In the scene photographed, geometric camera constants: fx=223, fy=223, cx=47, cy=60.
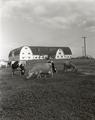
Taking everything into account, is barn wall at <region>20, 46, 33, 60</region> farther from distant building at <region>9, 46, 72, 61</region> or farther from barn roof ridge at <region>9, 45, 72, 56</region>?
barn roof ridge at <region>9, 45, 72, 56</region>

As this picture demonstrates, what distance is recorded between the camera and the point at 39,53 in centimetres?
10331

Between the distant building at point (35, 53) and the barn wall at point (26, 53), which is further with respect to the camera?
the barn wall at point (26, 53)

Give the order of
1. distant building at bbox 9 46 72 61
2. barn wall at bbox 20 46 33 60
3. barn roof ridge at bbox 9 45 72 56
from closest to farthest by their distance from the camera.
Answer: distant building at bbox 9 46 72 61 < barn wall at bbox 20 46 33 60 < barn roof ridge at bbox 9 45 72 56

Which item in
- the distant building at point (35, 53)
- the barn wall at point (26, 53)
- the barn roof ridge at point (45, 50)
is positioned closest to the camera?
the distant building at point (35, 53)

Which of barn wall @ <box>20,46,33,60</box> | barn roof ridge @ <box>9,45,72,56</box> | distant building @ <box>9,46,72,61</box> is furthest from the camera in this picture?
barn roof ridge @ <box>9,45,72,56</box>

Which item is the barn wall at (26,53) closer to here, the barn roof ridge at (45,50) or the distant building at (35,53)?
the distant building at (35,53)

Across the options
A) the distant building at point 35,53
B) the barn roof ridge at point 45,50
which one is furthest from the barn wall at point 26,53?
the barn roof ridge at point 45,50

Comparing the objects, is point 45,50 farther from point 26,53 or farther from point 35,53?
A: point 26,53

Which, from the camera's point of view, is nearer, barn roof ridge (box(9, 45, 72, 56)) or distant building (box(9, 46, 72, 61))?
distant building (box(9, 46, 72, 61))

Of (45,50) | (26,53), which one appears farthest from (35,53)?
(45,50)

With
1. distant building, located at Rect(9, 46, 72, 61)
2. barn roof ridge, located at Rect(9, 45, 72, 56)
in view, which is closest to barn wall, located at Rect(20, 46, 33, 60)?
distant building, located at Rect(9, 46, 72, 61)

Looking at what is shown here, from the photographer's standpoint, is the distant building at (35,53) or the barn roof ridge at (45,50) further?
the barn roof ridge at (45,50)

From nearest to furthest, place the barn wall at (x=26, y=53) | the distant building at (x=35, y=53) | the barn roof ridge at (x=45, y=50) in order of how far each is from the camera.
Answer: the distant building at (x=35, y=53) < the barn wall at (x=26, y=53) < the barn roof ridge at (x=45, y=50)

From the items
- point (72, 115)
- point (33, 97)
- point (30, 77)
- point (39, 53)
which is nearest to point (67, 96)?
point (33, 97)
